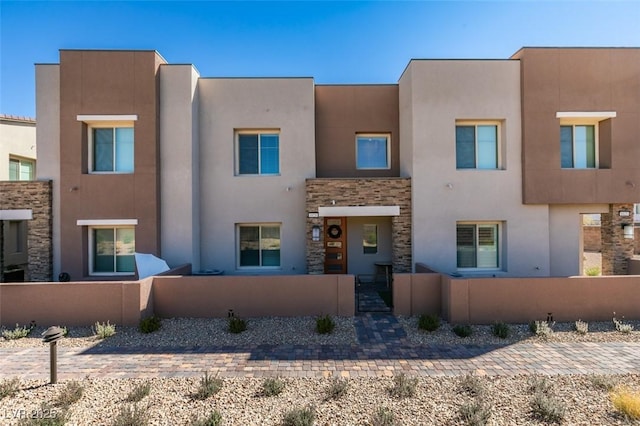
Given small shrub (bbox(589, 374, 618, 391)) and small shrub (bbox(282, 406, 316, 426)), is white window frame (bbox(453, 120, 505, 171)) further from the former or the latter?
small shrub (bbox(282, 406, 316, 426))

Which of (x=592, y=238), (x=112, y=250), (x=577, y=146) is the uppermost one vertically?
(x=577, y=146)

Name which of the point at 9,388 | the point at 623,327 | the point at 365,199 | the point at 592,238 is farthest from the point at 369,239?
the point at 592,238

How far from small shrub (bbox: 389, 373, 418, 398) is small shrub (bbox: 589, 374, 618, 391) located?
299 cm

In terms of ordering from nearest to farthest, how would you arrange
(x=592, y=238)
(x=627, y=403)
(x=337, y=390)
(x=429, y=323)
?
(x=627, y=403)
(x=337, y=390)
(x=429, y=323)
(x=592, y=238)

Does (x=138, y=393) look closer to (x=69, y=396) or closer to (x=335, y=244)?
(x=69, y=396)

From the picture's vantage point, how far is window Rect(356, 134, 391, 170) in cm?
1188

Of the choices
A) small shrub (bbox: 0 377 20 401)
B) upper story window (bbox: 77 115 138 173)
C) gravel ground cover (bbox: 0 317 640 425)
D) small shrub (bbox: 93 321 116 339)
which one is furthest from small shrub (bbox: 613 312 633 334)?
upper story window (bbox: 77 115 138 173)

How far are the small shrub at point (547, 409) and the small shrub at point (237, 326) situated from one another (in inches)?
225

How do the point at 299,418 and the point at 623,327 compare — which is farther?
the point at 623,327

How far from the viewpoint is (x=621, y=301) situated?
7.85m

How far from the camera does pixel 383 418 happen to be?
13.5 feet

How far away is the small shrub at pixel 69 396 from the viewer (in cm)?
461

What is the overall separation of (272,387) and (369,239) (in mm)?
8041

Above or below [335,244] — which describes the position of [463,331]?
below
